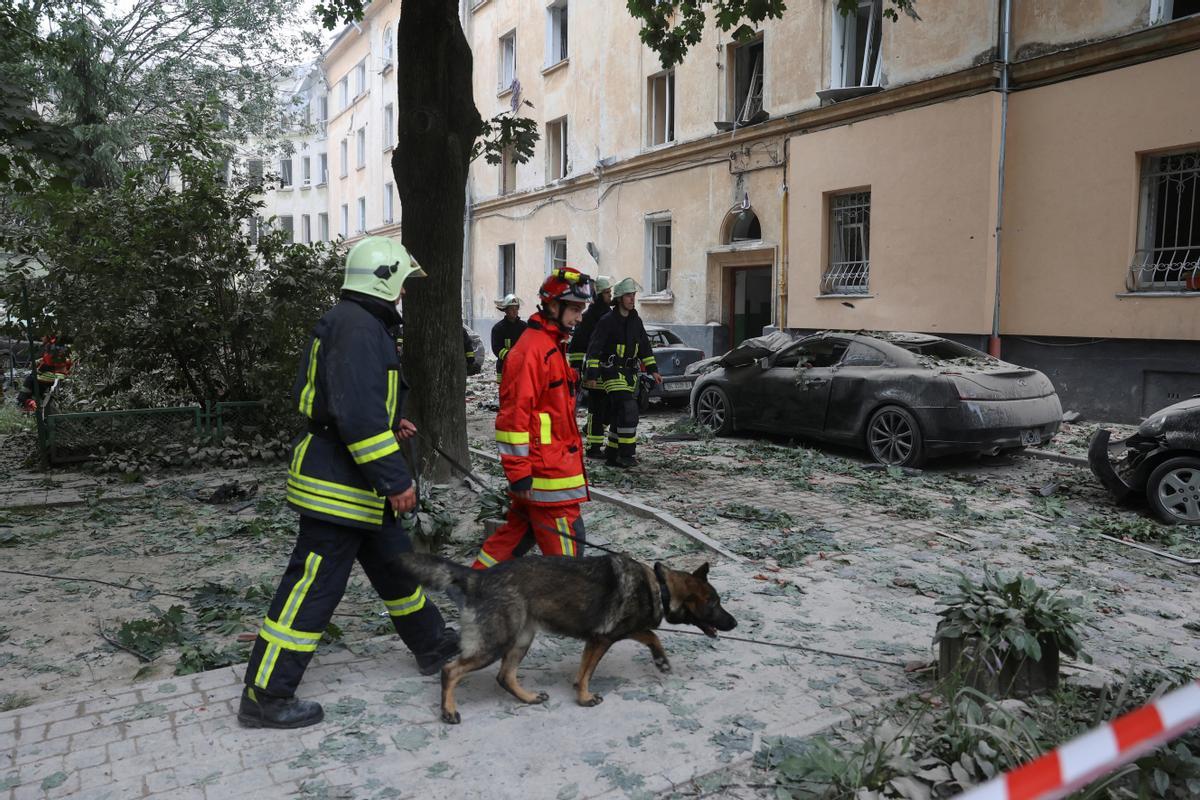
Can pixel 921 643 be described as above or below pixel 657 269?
below

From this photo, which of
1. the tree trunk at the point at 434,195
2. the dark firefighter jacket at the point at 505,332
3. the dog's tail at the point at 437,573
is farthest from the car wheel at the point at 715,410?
the dog's tail at the point at 437,573

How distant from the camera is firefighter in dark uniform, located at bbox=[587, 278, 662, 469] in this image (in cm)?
883

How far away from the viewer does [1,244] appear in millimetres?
8727

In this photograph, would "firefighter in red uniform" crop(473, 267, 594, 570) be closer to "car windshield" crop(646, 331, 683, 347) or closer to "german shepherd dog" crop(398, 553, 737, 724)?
"german shepherd dog" crop(398, 553, 737, 724)

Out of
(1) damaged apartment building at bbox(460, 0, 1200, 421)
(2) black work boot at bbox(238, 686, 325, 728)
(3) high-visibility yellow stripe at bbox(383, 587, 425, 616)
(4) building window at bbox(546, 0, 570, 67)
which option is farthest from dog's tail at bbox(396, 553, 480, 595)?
(4) building window at bbox(546, 0, 570, 67)

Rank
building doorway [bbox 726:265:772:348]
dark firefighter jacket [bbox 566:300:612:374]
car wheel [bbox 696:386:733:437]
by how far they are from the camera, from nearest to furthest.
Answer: dark firefighter jacket [bbox 566:300:612:374] → car wheel [bbox 696:386:733:437] → building doorway [bbox 726:265:772:348]

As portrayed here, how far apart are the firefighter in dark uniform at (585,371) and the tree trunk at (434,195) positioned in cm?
197

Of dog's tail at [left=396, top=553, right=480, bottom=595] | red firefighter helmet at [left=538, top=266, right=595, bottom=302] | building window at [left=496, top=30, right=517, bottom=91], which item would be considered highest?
building window at [left=496, top=30, right=517, bottom=91]

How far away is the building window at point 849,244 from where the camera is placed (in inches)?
603

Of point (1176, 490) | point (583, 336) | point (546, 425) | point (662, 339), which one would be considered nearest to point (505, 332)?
point (583, 336)

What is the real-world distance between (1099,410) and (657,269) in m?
10.8

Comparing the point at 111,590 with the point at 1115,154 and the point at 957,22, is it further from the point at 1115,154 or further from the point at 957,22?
the point at 957,22

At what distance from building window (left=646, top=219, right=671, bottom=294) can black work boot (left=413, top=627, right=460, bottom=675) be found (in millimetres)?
17158

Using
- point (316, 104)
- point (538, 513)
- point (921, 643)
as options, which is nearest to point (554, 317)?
point (538, 513)
